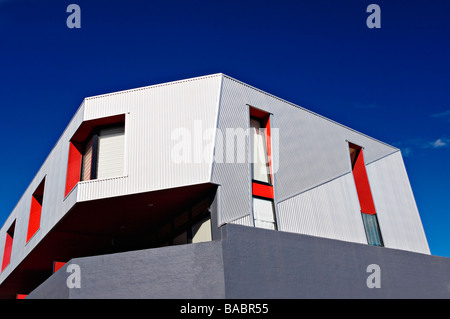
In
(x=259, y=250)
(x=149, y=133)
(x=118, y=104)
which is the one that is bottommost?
(x=259, y=250)

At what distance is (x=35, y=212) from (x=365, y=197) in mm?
18490

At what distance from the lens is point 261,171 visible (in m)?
18.1

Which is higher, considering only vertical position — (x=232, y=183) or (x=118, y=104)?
(x=118, y=104)

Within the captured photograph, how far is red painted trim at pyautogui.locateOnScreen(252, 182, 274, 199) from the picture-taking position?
17.2m

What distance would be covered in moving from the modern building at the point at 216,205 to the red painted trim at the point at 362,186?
6 centimetres

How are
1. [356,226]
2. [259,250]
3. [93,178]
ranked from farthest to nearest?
[356,226] → [93,178] → [259,250]

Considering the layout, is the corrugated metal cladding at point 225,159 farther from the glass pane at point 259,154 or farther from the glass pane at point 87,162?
the glass pane at point 87,162

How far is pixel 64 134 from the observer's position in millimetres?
20516

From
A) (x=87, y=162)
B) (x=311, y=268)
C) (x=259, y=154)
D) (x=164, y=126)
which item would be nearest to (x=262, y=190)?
(x=259, y=154)

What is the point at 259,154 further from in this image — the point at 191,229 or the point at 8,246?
the point at 8,246

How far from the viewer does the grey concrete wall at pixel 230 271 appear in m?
13.6

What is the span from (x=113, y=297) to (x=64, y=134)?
9.92 meters
